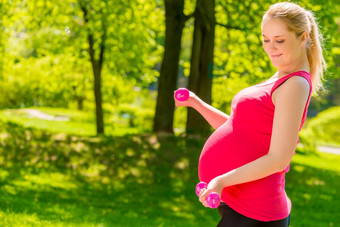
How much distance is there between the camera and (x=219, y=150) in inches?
98.1

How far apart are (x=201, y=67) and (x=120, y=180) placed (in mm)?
3858

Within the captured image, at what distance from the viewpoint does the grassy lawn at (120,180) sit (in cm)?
852

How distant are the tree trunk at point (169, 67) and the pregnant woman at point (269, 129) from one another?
10.2 meters

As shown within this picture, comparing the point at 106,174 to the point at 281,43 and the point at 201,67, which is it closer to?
the point at 201,67

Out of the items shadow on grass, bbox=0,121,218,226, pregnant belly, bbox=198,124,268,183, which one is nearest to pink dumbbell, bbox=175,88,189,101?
pregnant belly, bbox=198,124,268,183

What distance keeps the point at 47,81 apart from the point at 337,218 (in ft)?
66.9

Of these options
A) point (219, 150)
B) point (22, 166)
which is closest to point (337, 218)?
point (22, 166)

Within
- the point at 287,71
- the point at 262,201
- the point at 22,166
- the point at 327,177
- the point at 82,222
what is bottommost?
the point at 327,177

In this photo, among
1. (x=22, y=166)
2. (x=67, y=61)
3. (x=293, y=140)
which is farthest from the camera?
(x=67, y=61)

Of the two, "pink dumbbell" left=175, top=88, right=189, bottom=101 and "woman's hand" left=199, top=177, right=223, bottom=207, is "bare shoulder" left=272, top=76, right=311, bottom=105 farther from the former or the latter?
"pink dumbbell" left=175, top=88, right=189, bottom=101

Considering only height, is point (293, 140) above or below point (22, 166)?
above

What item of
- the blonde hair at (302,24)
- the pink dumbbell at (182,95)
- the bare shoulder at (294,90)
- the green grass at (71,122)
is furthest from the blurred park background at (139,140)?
the bare shoulder at (294,90)

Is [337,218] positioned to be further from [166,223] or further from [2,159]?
[2,159]

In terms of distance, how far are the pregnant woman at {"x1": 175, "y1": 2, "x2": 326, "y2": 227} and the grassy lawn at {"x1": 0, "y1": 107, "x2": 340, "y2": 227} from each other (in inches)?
188
